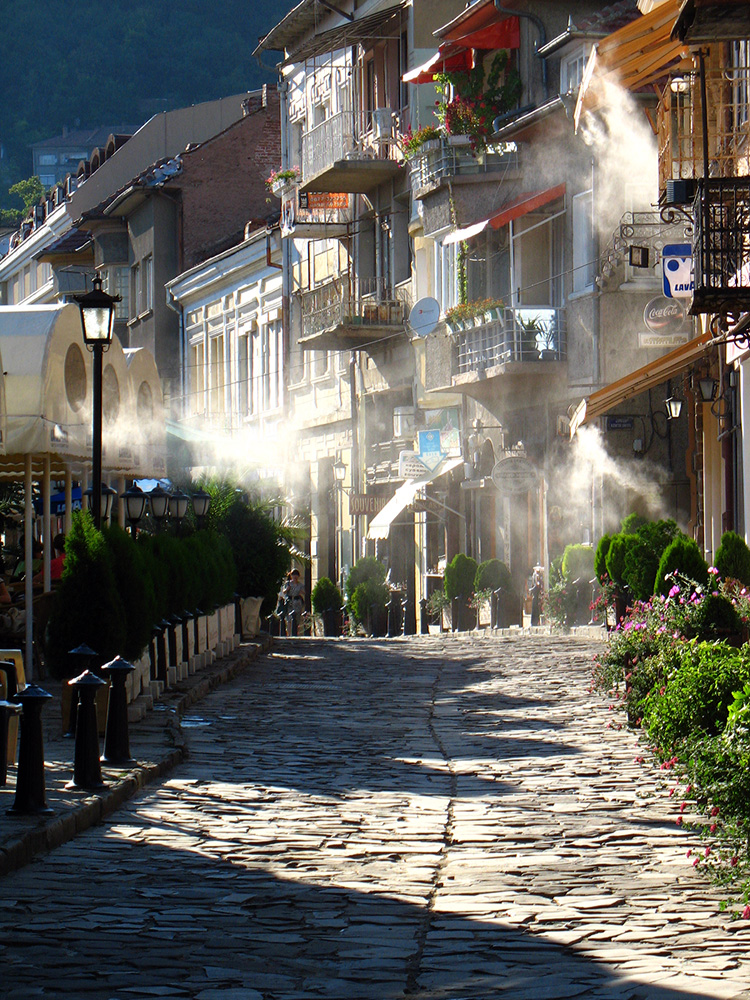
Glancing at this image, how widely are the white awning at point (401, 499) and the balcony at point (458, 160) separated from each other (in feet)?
17.5

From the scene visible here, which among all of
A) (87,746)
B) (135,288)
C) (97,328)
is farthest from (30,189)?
(87,746)

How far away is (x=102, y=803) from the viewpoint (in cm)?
917

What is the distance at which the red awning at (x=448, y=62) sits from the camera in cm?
2934

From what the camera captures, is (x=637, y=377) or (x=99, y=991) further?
(x=637, y=377)

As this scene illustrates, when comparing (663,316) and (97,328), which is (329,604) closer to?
(663,316)

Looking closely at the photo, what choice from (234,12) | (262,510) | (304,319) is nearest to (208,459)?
(304,319)

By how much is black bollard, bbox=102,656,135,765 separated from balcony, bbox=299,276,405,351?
78.4 ft

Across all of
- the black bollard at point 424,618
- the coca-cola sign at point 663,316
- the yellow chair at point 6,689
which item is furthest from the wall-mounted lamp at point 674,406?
the yellow chair at point 6,689

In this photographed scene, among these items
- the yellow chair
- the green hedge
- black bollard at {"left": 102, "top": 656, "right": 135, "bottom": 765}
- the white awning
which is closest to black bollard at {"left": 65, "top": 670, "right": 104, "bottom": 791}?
the yellow chair

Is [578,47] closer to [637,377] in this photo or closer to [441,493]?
[637,377]

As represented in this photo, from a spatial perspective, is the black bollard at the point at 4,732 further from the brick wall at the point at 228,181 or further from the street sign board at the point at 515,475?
the brick wall at the point at 228,181

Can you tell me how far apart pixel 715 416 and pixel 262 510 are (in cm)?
775

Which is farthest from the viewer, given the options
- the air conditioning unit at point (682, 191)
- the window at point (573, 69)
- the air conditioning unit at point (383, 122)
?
the air conditioning unit at point (383, 122)

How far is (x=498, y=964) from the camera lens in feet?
19.6
